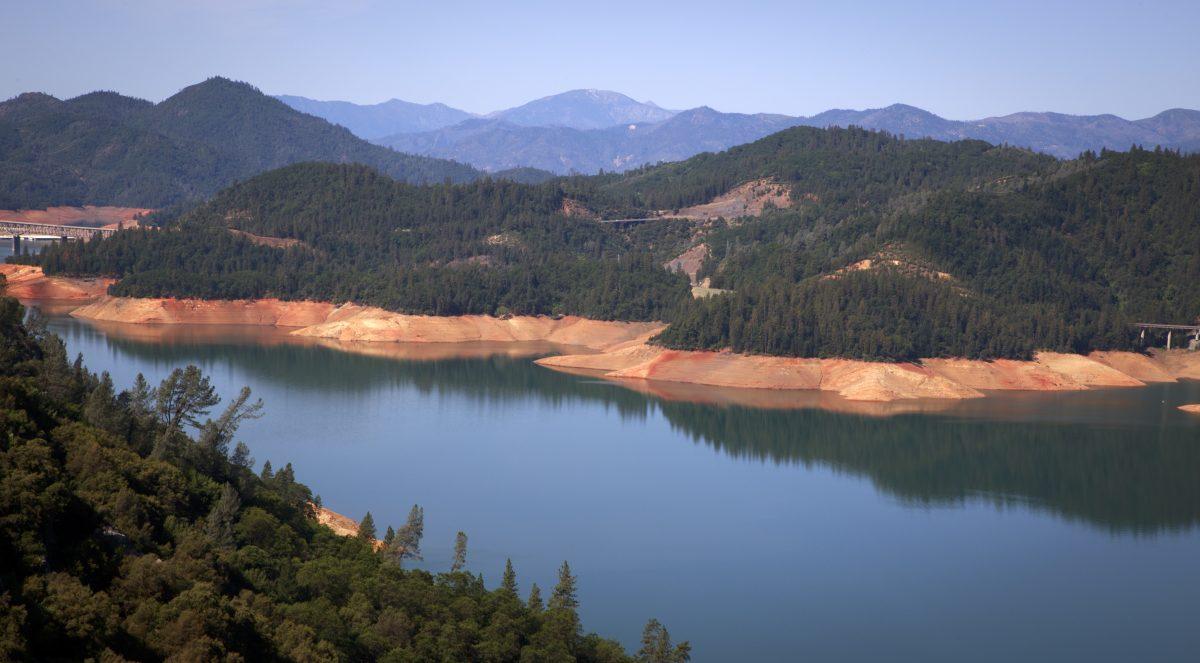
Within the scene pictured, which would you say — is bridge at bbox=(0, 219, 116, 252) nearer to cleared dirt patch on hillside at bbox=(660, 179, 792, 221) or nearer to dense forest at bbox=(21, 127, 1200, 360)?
dense forest at bbox=(21, 127, 1200, 360)

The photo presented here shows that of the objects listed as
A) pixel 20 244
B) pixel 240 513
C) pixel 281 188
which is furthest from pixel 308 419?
pixel 20 244

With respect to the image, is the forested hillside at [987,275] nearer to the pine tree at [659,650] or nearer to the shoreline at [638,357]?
the shoreline at [638,357]

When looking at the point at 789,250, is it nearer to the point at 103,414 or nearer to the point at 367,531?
the point at 367,531

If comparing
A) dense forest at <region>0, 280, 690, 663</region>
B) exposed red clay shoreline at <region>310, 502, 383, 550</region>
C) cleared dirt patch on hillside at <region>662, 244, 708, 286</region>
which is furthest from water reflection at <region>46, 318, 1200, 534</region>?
cleared dirt patch on hillside at <region>662, 244, 708, 286</region>

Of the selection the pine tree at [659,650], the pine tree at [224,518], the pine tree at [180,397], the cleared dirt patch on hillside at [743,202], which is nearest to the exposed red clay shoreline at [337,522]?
the pine tree at [180,397]

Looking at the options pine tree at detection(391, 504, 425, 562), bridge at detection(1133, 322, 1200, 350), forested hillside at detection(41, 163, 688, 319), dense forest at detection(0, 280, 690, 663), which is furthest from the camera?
forested hillside at detection(41, 163, 688, 319)

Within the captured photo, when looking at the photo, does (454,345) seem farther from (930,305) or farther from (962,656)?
(962,656)

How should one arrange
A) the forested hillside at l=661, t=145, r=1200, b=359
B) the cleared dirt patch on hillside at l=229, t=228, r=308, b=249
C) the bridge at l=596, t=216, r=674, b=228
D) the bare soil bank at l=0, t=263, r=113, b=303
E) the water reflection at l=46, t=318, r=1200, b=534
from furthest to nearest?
the bridge at l=596, t=216, r=674, b=228 < the cleared dirt patch on hillside at l=229, t=228, r=308, b=249 < the bare soil bank at l=0, t=263, r=113, b=303 < the forested hillside at l=661, t=145, r=1200, b=359 < the water reflection at l=46, t=318, r=1200, b=534
